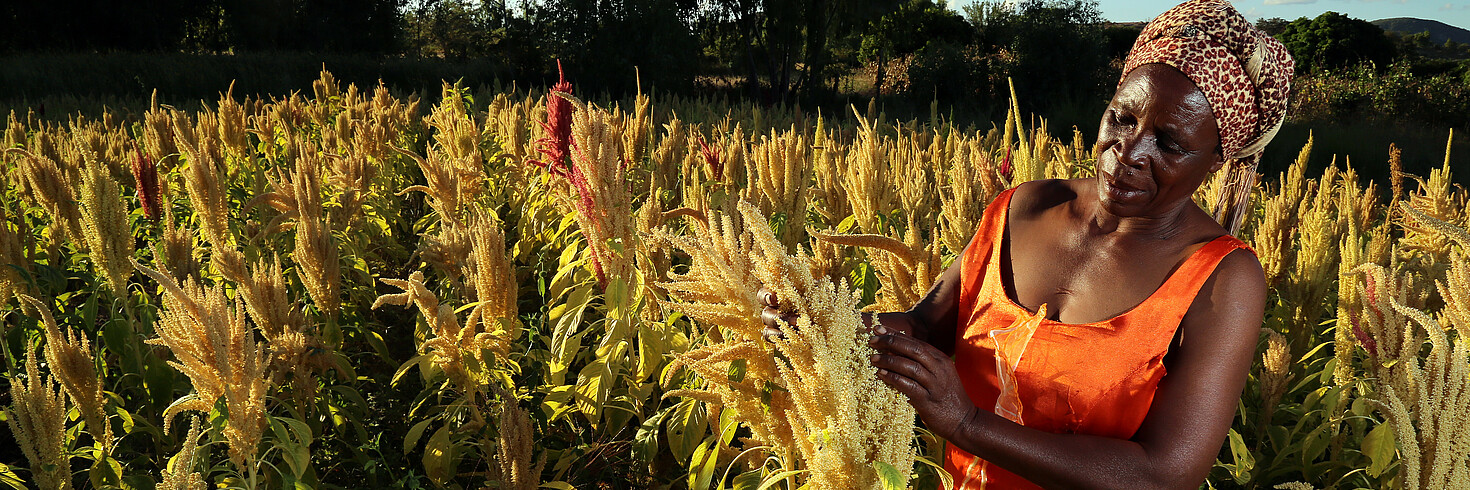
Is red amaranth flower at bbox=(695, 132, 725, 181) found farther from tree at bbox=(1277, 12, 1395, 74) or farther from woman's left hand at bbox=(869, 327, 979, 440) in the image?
tree at bbox=(1277, 12, 1395, 74)

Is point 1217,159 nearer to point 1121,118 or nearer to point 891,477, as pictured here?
point 1121,118

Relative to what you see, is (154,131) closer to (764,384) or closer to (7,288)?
(7,288)

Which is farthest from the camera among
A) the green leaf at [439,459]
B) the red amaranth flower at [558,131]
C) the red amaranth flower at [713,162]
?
the red amaranth flower at [713,162]

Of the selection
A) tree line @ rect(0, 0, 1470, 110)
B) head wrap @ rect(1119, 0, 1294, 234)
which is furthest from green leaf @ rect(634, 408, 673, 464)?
tree line @ rect(0, 0, 1470, 110)

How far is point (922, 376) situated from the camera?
102 cm

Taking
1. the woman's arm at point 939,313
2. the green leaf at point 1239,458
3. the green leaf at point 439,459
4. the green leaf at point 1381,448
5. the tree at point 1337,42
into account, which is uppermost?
the tree at point 1337,42

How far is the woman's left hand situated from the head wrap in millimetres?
595

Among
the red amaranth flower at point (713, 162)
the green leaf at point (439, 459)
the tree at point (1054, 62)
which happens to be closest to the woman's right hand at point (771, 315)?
the green leaf at point (439, 459)

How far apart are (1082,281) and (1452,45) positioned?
60.4m

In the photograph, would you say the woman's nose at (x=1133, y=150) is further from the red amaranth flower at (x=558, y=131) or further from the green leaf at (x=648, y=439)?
the red amaranth flower at (x=558, y=131)

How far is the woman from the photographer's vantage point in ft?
3.62

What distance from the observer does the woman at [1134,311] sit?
1103mm

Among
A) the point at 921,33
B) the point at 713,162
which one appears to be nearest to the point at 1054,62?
the point at 713,162

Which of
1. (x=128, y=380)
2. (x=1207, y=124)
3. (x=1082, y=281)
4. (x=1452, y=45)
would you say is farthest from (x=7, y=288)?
(x=1452, y=45)
